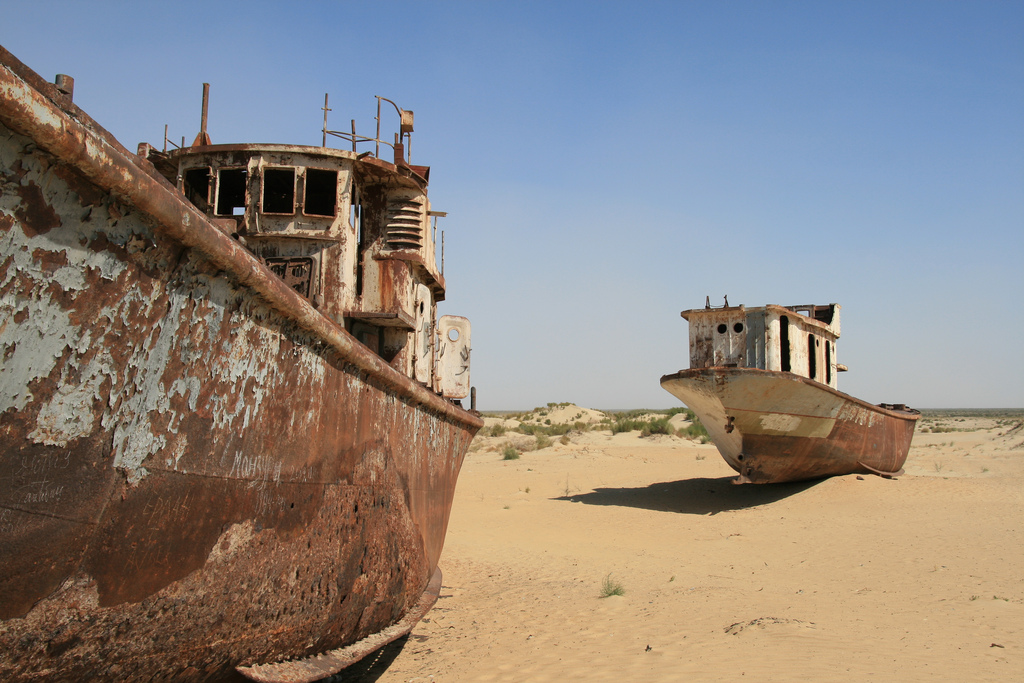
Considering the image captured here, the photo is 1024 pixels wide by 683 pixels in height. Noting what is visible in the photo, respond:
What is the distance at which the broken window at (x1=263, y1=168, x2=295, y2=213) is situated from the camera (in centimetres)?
491

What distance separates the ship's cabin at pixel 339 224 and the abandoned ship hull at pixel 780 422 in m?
6.07

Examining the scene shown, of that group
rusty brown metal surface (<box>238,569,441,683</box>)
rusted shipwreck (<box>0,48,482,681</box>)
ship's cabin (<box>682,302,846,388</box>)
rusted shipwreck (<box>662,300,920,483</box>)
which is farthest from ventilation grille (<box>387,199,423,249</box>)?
ship's cabin (<box>682,302,846,388</box>)

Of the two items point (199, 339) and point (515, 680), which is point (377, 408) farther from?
point (515, 680)

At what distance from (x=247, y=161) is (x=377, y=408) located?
2.34m

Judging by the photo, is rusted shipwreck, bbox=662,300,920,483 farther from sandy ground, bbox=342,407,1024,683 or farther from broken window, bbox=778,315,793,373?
sandy ground, bbox=342,407,1024,683

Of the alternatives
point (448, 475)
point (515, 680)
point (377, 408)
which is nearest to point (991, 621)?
point (515, 680)

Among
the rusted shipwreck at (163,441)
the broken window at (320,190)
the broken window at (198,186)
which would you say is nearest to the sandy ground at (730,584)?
the rusted shipwreck at (163,441)

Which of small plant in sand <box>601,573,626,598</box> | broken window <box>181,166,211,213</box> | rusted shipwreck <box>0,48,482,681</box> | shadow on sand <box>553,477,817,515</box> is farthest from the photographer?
shadow on sand <box>553,477,817,515</box>

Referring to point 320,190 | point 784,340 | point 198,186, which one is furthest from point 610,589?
point 784,340

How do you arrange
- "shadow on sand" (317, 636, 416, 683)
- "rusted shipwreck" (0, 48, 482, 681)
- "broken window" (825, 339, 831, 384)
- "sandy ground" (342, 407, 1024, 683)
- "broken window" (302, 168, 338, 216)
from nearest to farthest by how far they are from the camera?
"rusted shipwreck" (0, 48, 482, 681) → "shadow on sand" (317, 636, 416, 683) → "sandy ground" (342, 407, 1024, 683) → "broken window" (302, 168, 338, 216) → "broken window" (825, 339, 831, 384)

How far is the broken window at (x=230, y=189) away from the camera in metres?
4.98

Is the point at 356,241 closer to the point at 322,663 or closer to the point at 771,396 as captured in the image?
the point at 322,663

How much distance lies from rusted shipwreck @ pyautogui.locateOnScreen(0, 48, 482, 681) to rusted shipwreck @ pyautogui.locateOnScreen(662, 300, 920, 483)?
7876 millimetres

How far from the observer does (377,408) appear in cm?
379
